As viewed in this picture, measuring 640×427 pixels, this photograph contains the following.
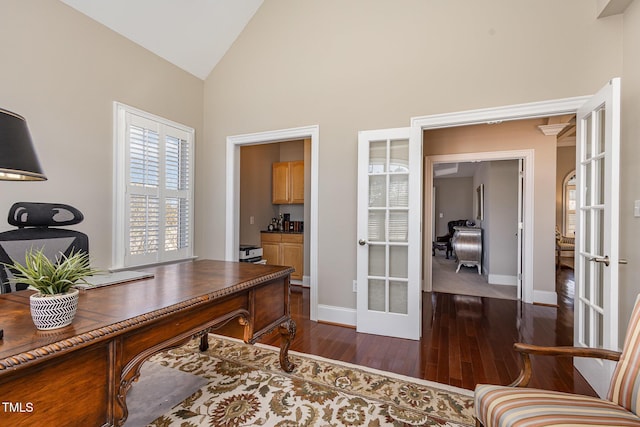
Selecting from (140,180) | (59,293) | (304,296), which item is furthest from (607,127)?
(140,180)

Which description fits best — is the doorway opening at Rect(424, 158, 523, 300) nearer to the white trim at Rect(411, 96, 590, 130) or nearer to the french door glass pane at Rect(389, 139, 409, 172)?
the white trim at Rect(411, 96, 590, 130)

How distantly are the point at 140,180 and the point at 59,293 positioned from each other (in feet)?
8.21

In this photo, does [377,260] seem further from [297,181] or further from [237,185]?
[297,181]

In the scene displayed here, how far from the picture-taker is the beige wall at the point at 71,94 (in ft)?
7.45

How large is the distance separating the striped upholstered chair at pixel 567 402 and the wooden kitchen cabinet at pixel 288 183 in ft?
14.3

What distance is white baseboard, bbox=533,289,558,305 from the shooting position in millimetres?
3973

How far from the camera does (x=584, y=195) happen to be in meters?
2.19

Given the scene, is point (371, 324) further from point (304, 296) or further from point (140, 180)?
point (140, 180)

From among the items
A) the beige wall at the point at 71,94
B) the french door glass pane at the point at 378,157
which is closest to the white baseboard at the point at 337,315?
the french door glass pane at the point at 378,157

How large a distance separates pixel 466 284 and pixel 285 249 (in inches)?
129

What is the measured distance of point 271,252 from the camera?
5207 millimetres

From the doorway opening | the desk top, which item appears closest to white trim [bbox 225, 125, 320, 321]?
the desk top

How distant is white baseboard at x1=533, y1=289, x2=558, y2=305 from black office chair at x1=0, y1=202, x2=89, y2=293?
5104 mm

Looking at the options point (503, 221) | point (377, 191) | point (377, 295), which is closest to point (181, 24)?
point (377, 191)
